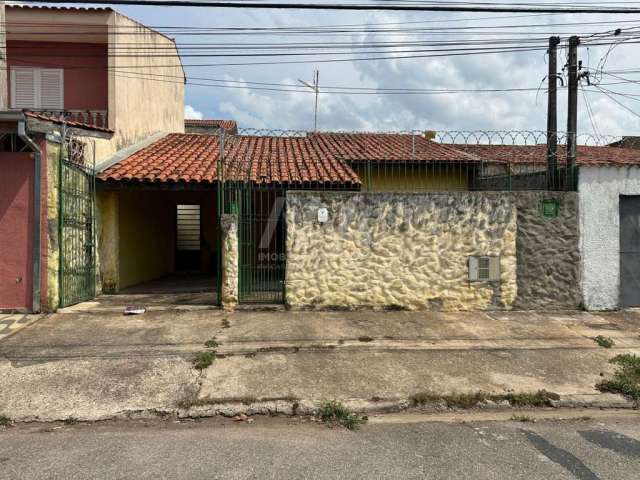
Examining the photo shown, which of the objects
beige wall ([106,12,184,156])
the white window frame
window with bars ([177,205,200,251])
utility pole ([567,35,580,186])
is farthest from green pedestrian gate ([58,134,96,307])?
utility pole ([567,35,580,186])

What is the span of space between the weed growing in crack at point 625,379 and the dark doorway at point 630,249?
9.76ft

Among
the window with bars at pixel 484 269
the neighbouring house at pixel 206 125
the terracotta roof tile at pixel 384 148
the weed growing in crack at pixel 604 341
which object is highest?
the neighbouring house at pixel 206 125

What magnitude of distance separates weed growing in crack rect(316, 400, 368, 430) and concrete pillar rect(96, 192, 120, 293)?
21.7 ft

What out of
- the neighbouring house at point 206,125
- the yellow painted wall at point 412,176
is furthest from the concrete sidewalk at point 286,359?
the neighbouring house at point 206,125

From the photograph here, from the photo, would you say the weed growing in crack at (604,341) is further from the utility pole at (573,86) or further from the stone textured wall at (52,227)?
the stone textured wall at (52,227)

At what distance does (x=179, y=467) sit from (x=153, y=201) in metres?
10.1

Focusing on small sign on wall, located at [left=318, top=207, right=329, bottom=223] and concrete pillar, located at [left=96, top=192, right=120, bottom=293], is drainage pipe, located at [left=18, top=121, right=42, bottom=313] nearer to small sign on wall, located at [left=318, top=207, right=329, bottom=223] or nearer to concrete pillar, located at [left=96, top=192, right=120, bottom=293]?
concrete pillar, located at [left=96, top=192, right=120, bottom=293]

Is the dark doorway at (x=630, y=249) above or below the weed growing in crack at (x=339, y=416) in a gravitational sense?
above

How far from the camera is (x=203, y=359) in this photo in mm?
5125

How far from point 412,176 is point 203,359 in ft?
25.6

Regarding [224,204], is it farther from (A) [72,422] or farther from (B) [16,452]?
(B) [16,452]

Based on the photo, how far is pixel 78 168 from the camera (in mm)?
7887

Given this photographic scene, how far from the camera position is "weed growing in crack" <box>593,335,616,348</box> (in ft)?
19.7

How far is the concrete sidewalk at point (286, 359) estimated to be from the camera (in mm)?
4250
